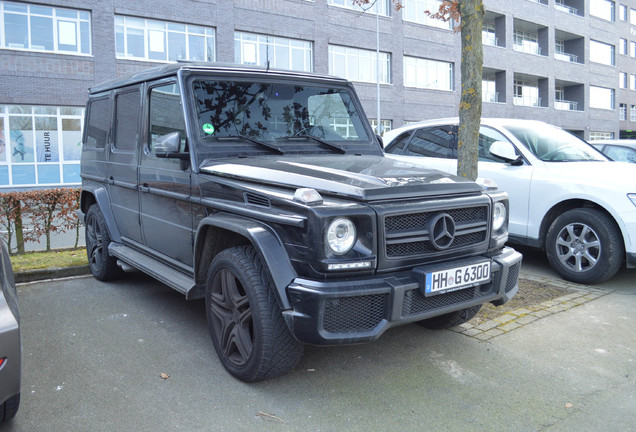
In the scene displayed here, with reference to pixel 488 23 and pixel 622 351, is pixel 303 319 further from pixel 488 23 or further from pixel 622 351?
A: pixel 488 23

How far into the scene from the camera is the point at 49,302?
526 cm

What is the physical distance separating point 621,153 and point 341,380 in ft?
30.5

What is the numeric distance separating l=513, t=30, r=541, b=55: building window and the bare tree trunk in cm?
3633

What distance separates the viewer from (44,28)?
20.3m

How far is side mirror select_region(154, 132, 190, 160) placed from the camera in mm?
3885

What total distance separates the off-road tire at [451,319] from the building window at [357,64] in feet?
80.2

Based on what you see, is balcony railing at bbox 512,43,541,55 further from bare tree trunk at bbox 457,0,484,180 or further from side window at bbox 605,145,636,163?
bare tree trunk at bbox 457,0,484,180

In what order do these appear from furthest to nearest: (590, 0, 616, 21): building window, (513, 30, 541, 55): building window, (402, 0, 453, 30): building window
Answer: (590, 0, 616, 21): building window < (513, 30, 541, 55): building window < (402, 0, 453, 30): building window

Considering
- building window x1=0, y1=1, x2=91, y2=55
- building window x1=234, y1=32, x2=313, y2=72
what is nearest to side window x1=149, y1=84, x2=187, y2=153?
building window x1=0, y1=1, x2=91, y2=55

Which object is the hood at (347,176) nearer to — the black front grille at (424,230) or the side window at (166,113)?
the black front grille at (424,230)

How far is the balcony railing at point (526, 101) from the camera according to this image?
38831 mm

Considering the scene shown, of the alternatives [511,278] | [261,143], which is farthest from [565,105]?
[261,143]

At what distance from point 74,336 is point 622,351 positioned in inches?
165

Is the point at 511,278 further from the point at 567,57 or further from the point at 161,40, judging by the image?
the point at 567,57
